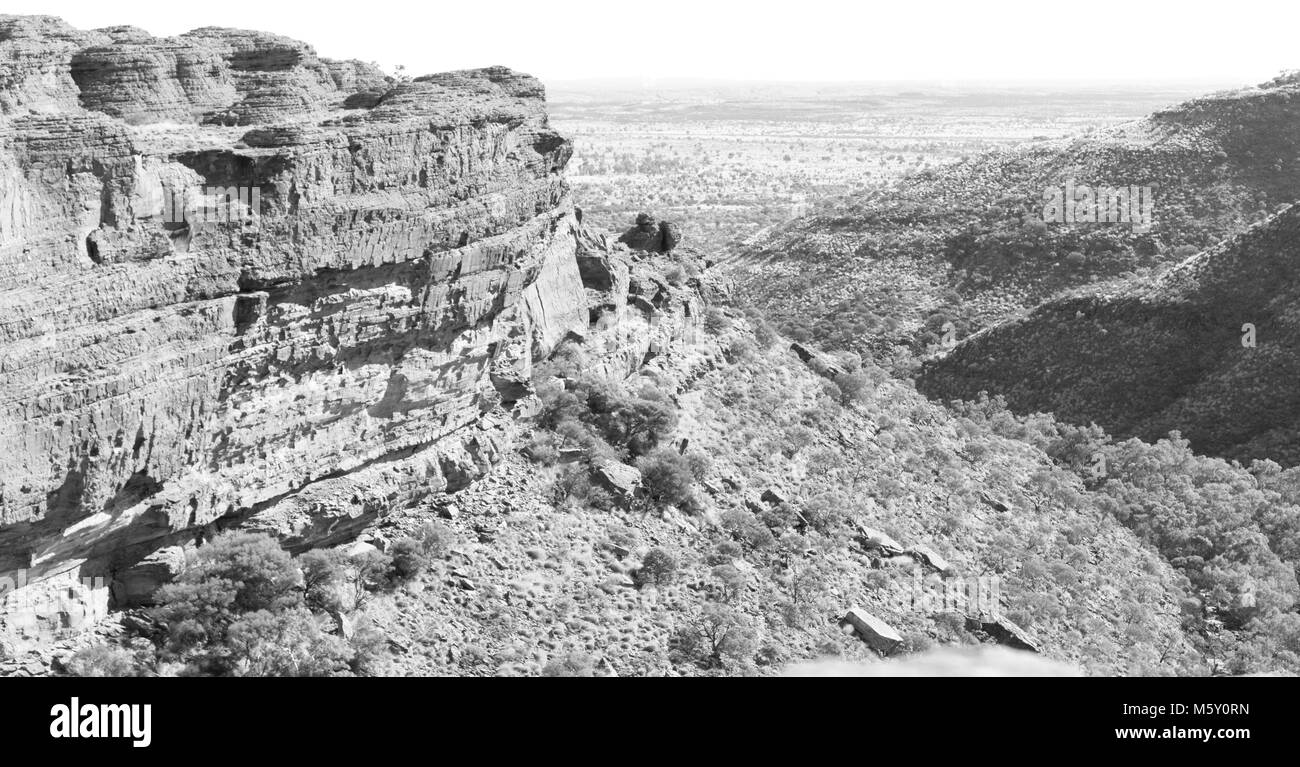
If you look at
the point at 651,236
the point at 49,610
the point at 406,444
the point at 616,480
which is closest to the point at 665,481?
the point at 616,480

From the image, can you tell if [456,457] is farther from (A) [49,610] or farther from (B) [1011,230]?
(B) [1011,230]

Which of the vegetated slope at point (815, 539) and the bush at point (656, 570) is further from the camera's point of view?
the bush at point (656, 570)

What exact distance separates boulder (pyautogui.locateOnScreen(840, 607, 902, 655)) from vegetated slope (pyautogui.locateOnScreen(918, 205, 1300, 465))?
3411 centimetres

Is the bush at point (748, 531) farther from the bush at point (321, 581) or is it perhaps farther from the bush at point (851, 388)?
the bush at point (851, 388)

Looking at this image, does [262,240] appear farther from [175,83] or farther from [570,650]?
[570,650]

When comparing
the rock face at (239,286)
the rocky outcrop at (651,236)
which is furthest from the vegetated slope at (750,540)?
the rock face at (239,286)

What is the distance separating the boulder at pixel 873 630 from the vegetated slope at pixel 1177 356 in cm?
3411

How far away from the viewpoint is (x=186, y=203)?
82.1 ft

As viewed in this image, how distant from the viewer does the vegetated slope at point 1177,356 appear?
6312cm

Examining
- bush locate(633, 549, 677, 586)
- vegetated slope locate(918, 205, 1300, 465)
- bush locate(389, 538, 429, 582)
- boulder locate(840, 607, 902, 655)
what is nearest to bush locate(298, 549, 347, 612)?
bush locate(389, 538, 429, 582)

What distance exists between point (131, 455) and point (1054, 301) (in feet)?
199

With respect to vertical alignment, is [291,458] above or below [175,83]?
below

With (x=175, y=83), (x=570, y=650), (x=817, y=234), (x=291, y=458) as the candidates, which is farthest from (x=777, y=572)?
(x=817, y=234)

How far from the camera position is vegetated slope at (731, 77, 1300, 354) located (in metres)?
81.5
